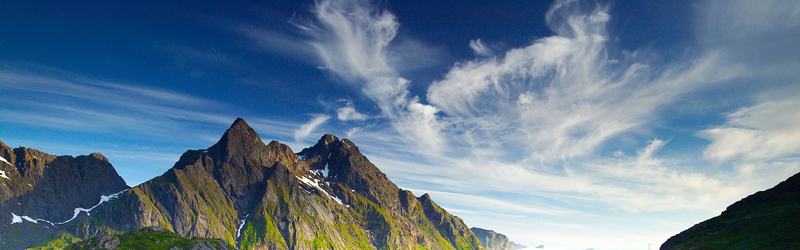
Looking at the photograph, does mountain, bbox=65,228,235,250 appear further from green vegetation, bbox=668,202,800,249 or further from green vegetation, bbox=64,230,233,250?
green vegetation, bbox=668,202,800,249

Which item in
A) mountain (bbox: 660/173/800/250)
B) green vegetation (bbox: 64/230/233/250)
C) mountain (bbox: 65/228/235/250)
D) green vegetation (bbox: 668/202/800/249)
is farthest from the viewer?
green vegetation (bbox: 64/230/233/250)

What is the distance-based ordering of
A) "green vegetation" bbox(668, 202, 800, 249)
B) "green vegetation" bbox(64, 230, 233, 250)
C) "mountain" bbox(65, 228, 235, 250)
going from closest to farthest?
"green vegetation" bbox(668, 202, 800, 249) → "mountain" bbox(65, 228, 235, 250) → "green vegetation" bbox(64, 230, 233, 250)

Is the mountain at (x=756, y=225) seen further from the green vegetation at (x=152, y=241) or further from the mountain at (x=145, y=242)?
the green vegetation at (x=152, y=241)

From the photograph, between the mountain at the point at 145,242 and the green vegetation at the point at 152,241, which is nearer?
the mountain at the point at 145,242

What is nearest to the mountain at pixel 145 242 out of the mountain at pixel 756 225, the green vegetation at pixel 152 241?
the green vegetation at pixel 152 241

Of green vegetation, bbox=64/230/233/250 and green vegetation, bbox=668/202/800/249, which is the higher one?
green vegetation, bbox=668/202/800/249

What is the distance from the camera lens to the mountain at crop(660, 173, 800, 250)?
4296 inches

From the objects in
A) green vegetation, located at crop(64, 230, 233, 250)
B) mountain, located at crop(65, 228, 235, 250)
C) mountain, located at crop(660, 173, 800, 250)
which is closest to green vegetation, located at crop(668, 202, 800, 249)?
mountain, located at crop(660, 173, 800, 250)

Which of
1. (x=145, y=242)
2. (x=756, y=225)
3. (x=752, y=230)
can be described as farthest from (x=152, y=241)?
(x=756, y=225)

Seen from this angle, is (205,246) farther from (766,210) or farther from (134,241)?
(766,210)

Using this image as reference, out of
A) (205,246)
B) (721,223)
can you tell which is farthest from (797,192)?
(205,246)

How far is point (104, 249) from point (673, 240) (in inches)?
9031

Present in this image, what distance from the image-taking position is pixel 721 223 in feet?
471

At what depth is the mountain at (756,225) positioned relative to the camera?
109 m
